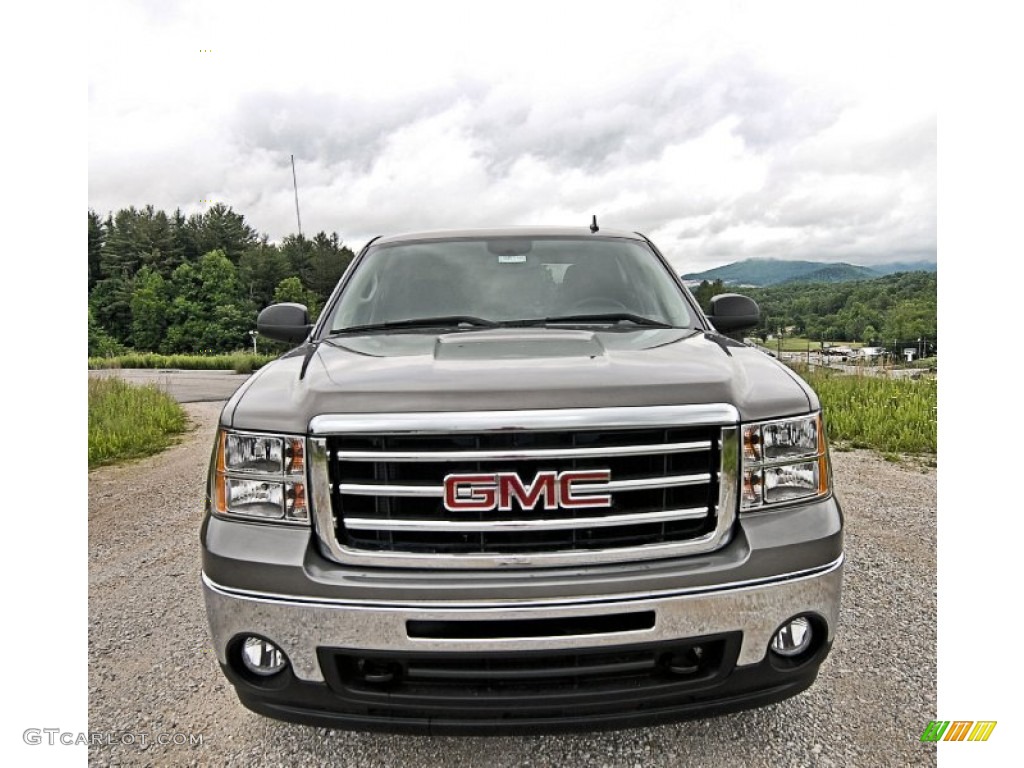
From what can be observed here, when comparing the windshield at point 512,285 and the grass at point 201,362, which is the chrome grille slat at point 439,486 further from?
the grass at point 201,362

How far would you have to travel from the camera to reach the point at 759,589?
1.94 m

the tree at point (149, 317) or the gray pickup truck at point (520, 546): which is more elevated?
the tree at point (149, 317)

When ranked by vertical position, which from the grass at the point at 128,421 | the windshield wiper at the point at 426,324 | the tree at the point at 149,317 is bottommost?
the grass at the point at 128,421

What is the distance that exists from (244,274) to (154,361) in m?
43.6

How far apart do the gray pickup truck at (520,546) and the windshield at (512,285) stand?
1021 mm

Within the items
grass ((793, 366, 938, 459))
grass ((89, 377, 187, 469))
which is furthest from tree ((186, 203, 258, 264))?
grass ((793, 366, 938, 459))

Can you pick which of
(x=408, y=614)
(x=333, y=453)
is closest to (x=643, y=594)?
(x=408, y=614)

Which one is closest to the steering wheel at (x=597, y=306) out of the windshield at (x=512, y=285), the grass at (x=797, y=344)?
the windshield at (x=512, y=285)

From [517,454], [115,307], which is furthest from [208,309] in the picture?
[517,454]

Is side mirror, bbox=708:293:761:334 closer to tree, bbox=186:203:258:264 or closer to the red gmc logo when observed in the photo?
the red gmc logo

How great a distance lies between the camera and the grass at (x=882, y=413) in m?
7.42

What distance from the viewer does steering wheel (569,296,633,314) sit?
10.4 feet

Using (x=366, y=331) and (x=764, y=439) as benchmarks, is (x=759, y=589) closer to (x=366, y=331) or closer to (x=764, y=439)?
(x=764, y=439)

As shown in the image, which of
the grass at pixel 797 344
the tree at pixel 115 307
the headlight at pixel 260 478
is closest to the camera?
the headlight at pixel 260 478
